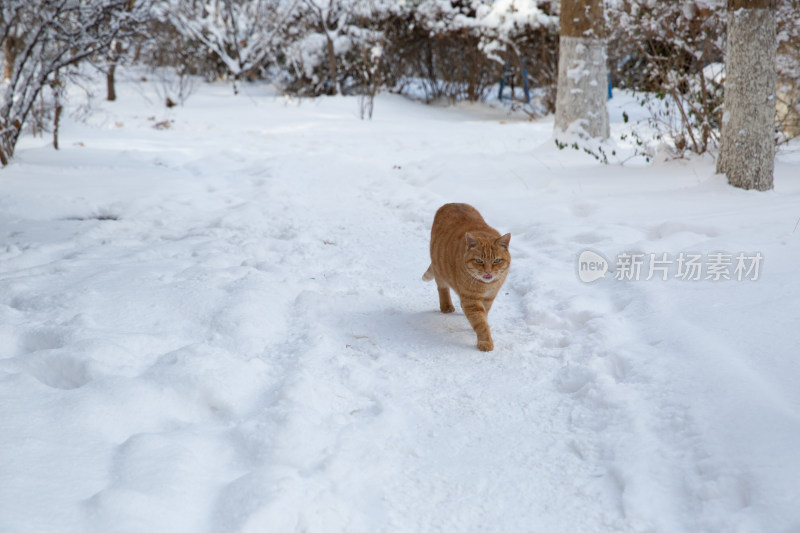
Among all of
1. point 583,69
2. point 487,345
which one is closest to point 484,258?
point 487,345

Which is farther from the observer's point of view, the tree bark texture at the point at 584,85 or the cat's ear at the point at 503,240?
the tree bark texture at the point at 584,85

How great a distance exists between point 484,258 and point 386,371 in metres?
0.78

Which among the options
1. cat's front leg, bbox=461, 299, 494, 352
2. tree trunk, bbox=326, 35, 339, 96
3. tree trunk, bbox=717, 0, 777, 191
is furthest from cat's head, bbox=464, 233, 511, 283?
tree trunk, bbox=326, 35, 339, 96

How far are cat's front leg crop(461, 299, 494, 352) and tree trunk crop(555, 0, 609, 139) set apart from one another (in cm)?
551

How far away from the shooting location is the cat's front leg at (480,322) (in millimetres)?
3369

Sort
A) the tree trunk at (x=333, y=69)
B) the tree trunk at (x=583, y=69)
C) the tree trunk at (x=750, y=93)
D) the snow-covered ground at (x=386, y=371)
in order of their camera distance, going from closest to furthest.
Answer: the snow-covered ground at (x=386, y=371) < the tree trunk at (x=750, y=93) < the tree trunk at (x=583, y=69) < the tree trunk at (x=333, y=69)

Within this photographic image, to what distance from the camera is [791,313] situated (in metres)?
3.04

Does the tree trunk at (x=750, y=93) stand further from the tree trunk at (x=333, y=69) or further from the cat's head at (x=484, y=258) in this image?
the tree trunk at (x=333, y=69)

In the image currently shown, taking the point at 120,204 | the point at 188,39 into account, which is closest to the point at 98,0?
the point at 120,204

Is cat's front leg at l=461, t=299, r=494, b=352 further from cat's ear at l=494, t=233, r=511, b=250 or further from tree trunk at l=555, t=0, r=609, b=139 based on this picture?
tree trunk at l=555, t=0, r=609, b=139

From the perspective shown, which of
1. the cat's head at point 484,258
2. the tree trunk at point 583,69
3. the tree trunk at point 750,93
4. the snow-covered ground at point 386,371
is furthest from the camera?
the tree trunk at point 583,69

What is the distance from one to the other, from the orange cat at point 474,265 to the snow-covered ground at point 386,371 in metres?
0.19

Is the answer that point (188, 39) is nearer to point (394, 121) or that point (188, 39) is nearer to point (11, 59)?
point (394, 121)

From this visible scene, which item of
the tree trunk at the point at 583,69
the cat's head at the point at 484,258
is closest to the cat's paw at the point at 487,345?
the cat's head at the point at 484,258
